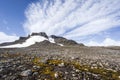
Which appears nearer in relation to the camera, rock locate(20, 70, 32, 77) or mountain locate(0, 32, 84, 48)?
rock locate(20, 70, 32, 77)

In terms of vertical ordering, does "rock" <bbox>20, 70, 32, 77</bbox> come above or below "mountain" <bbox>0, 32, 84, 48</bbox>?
below

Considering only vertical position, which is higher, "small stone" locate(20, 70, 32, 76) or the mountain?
the mountain

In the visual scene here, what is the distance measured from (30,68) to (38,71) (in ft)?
3.02

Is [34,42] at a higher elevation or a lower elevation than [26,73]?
higher

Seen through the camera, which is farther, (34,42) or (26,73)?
(34,42)

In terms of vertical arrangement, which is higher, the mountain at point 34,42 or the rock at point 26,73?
the mountain at point 34,42

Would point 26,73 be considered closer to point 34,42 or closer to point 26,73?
point 26,73

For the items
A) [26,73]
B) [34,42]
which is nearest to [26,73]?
[26,73]

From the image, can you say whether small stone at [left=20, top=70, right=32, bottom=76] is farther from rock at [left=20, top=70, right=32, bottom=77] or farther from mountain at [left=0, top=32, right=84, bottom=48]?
mountain at [left=0, top=32, right=84, bottom=48]

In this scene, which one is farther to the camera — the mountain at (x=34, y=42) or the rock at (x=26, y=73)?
the mountain at (x=34, y=42)

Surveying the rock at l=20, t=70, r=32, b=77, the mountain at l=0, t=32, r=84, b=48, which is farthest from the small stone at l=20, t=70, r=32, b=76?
the mountain at l=0, t=32, r=84, b=48

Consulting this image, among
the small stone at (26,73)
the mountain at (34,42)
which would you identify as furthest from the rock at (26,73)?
the mountain at (34,42)

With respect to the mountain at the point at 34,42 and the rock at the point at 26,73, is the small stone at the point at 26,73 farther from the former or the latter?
the mountain at the point at 34,42

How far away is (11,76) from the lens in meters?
13.8
